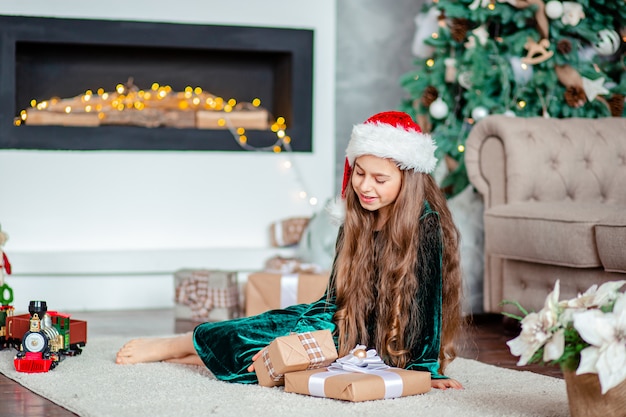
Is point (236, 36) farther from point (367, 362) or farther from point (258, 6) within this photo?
point (367, 362)

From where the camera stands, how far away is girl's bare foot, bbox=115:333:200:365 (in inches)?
112

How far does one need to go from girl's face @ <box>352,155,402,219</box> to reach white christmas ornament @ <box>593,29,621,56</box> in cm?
221

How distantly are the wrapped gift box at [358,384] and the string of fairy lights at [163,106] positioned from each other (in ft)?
8.14

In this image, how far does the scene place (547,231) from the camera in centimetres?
338

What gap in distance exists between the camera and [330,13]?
4949mm

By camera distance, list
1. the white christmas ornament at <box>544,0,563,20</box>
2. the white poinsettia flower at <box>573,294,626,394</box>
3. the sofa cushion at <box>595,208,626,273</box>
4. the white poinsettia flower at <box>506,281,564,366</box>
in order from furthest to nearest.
→ the white christmas ornament at <box>544,0,563,20</box>, the sofa cushion at <box>595,208,626,273</box>, the white poinsettia flower at <box>506,281,564,366</box>, the white poinsettia flower at <box>573,294,626,394</box>

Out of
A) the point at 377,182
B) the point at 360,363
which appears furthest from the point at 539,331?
the point at 377,182

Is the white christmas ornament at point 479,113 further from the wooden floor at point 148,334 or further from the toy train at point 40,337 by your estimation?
the toy train at point 40,337

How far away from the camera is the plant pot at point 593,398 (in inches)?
78.5

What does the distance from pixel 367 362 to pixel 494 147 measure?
5.30ft

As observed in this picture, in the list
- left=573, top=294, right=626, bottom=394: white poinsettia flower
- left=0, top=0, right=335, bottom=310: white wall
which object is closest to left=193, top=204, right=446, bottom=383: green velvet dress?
left=573, top=294, right=626, bottom=394: white poinsettia flower

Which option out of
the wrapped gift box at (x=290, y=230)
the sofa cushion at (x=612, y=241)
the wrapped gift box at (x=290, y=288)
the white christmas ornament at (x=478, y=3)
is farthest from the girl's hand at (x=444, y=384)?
the white christmas ornament at (x=478, y=3)

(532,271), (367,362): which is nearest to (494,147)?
(532,271)

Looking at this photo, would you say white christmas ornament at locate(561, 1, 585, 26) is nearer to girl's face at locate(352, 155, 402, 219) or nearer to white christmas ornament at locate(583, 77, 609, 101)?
white christmas ornament at locate(583, 77, 609, 101)
